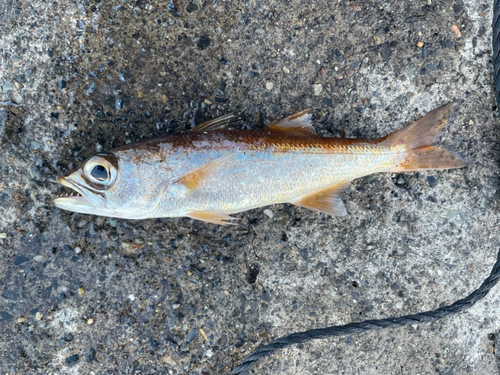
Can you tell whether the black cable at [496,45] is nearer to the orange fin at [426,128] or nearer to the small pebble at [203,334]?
the orange fin at [426,128]

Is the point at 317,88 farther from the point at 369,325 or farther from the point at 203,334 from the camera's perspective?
the point at 203,334

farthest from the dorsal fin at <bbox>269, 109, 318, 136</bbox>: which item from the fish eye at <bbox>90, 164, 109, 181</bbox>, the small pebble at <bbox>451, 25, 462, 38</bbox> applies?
the small pebble at <bbox>451, 25, 462, 38</bbox>

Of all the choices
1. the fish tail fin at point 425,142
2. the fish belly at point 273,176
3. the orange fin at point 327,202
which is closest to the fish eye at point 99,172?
the fish belly at point 273,176

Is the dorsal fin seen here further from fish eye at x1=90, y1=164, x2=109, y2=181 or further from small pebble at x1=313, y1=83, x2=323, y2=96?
fish eye at x1=90, y1=164, x2=109, y2=181

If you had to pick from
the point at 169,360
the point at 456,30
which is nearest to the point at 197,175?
the point at 169,360

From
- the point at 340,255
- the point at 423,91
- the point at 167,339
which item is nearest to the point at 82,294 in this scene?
the point at 167,339
